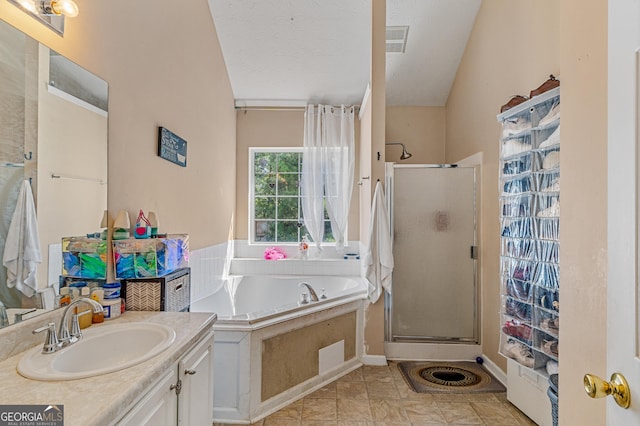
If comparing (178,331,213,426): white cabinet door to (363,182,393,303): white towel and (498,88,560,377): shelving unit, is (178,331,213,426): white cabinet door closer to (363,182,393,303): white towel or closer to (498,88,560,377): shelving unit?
(363,182,393,303): white towel

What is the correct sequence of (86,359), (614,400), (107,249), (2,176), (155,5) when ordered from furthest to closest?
(155,5), (107,249), (86,359), (2,176), (614,400)

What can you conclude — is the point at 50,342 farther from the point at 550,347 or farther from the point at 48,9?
the point at 550,347

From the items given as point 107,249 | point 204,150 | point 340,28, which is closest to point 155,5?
point 204,150

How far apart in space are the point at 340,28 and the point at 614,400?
11.3ft

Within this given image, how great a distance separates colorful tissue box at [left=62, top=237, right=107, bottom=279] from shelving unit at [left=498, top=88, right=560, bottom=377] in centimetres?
228

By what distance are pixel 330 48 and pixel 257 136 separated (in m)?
1.36

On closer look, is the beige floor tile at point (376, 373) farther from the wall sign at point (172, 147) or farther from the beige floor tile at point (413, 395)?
the wall sign at point (172, 147)

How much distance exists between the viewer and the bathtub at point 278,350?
217 centimetres

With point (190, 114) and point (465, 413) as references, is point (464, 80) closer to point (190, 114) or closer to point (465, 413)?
point (190, 114)

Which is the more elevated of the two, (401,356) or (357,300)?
(357,300)

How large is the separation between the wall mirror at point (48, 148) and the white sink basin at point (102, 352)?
0.63 feet

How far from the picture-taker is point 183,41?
2.62 m

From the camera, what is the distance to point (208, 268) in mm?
3215

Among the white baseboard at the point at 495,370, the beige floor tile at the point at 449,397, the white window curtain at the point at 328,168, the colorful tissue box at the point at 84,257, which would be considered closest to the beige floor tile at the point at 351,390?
the beige floor tile at the point at 449,397
